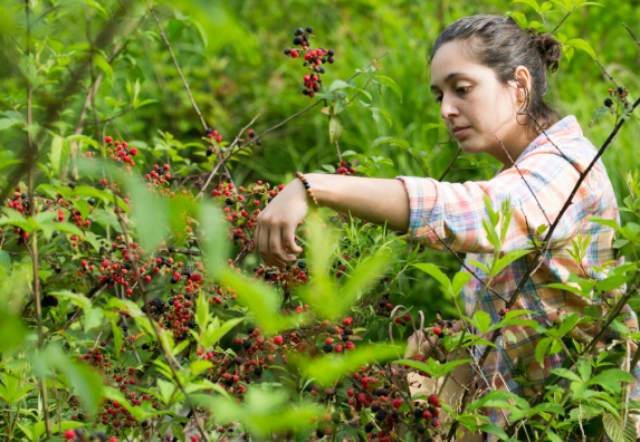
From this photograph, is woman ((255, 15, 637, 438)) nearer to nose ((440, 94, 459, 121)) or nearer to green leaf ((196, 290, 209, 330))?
nose ((440, 94, 459, 121))

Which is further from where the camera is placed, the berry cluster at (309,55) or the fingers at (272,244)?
the berry cluster at (309,55)

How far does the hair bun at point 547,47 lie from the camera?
285 centimetres

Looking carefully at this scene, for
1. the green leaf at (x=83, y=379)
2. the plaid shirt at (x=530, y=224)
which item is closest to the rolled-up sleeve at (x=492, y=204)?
the plaid shirt at (x=530, y=224)

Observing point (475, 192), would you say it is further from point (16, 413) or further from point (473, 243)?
point (16, 413)

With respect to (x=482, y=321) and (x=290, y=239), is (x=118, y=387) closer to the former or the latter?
(x=290, y=239)

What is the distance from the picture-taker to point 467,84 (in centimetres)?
259

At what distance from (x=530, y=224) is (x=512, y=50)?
2.77 ft

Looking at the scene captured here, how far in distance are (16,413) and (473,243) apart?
1013 millimetres

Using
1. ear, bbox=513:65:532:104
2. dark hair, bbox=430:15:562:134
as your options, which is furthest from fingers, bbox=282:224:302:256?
ear, bbox=513:65:532:104

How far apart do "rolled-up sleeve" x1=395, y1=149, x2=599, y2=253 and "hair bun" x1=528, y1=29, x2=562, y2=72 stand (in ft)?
2.30

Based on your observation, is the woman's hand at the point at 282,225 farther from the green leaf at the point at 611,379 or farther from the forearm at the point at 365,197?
the green leaf at the point at 611,379

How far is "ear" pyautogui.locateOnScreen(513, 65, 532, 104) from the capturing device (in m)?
2.70

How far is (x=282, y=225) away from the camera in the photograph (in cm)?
188

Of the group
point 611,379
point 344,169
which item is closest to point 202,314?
point 611,379
